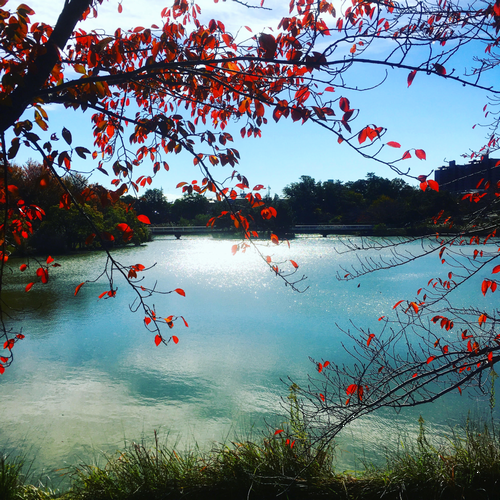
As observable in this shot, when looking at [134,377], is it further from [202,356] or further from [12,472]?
[12,472]

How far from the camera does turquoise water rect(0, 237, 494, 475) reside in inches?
173

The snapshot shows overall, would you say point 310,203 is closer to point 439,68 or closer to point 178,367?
point 178,367

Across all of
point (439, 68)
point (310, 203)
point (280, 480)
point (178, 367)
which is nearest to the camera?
point (439, 68)

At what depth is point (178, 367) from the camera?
6.39 m

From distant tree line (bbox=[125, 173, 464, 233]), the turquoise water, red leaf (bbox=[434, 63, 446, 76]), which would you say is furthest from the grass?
distant tree line (bbox=[125, 173, 464, 233])

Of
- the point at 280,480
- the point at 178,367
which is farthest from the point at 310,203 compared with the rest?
the point at 280,480

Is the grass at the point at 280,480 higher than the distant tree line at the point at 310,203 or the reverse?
the reverse

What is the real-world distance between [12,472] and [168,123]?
2.65 meters

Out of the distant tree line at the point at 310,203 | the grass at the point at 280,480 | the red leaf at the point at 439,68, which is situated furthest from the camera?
the distant tree line at the point at 310,203

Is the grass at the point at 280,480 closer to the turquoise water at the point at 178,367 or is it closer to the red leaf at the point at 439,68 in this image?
the turquoise water at the point at 178,367

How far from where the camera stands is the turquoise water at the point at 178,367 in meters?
4.40

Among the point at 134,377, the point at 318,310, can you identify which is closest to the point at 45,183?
the point at 134,377

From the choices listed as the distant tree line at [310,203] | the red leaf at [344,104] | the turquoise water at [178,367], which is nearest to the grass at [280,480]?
the turquoise water at [178,367]

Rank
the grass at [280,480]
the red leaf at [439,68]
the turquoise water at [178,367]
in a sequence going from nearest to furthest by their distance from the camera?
the red leaf at [439,68]
the grass at [280,480]
the turquoise water at [178,367]
